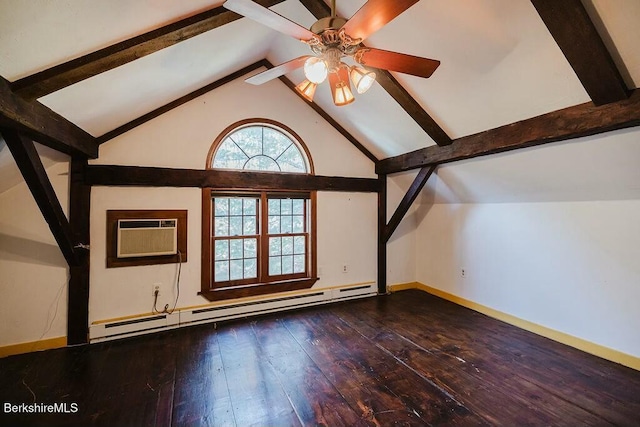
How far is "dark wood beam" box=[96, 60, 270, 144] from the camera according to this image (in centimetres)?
313

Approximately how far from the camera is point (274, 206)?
13.3 feet

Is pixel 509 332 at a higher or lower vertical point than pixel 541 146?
lower

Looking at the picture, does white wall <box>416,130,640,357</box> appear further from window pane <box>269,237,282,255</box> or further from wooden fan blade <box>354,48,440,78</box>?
window pane <box>269,237,282,255</box>

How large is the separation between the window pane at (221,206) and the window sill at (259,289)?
101 cm

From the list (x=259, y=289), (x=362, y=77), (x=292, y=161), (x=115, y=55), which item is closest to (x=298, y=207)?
(x=292, y=161)

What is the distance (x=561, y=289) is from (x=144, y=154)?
5048mm

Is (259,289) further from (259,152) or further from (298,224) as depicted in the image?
(259,152)

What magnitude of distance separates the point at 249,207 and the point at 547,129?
339 cm

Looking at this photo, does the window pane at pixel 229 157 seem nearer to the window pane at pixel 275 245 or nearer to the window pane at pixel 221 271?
the window pane at pixel 275 245

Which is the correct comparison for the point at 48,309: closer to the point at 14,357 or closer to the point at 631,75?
the point at 14,357

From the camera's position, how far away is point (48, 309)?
2885 mm

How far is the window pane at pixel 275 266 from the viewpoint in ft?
13.2

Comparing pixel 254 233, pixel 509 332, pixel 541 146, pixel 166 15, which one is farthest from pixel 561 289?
pixel 166 15

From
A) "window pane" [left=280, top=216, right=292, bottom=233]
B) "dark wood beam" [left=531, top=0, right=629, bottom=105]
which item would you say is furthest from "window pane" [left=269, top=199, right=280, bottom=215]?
"dark wood beam" [left=531, top=0, right=629, bottom=105]
